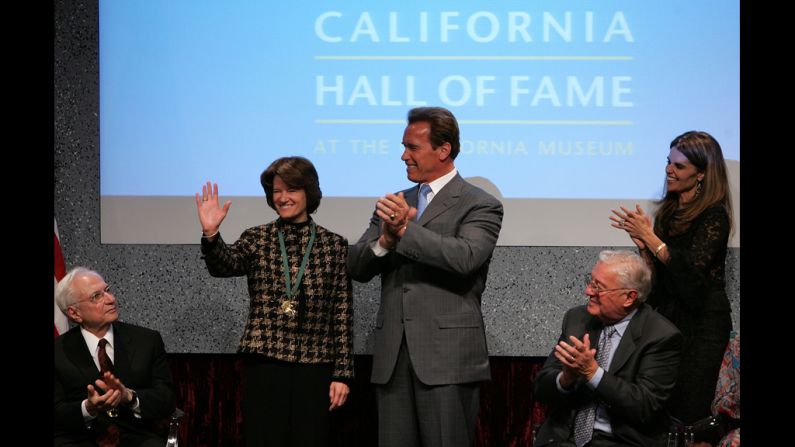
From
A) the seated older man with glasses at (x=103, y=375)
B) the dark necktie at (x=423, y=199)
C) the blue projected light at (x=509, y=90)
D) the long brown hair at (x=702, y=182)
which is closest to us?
the seated older man with glasses at (x=103, y=375)

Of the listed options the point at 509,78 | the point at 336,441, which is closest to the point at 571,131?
the point at 509,78

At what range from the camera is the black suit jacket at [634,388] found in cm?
289

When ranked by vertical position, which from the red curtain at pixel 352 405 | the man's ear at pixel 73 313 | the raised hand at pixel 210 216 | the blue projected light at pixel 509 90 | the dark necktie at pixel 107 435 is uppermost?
the blue projected light at pixel 509 90

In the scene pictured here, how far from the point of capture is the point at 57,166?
14.8 feet

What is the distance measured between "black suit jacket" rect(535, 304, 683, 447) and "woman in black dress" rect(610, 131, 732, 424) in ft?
1.24

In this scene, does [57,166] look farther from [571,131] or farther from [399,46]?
[571,131]

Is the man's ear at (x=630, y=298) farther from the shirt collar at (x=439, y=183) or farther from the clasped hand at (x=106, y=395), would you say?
the clasped hand at (x=106, y=395)

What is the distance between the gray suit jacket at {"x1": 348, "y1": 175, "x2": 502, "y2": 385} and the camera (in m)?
3.05

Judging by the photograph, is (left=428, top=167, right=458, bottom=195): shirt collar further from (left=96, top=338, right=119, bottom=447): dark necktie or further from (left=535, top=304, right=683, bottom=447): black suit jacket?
(left=96, top=338, right=119, bottom=447): dark necktie

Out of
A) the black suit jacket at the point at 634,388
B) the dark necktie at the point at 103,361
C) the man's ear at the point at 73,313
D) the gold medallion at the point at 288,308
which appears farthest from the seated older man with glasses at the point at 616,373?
the man's ear at the point at 73,313

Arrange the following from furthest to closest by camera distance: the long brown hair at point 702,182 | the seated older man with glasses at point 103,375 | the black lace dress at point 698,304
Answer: the long brown hair at point 702,182 < the black lace dress at point 698,304 < the seated older man with glasses at point 103,375

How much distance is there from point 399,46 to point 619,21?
3.40ft

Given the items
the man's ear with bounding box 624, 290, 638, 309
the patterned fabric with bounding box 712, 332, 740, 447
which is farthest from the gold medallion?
the patterned fabric with bounding box 712, 332, 740, 447

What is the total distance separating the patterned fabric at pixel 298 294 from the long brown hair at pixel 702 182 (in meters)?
1.31
